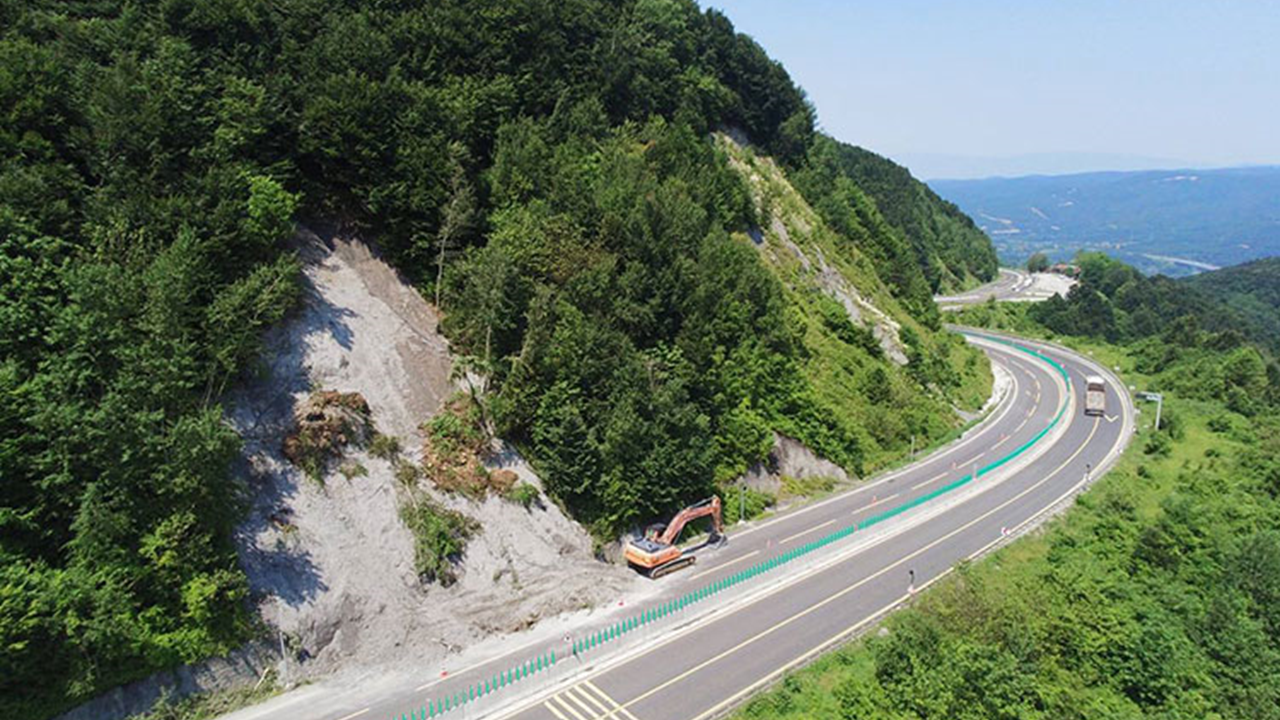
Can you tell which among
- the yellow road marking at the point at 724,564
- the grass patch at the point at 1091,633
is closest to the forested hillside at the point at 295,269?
the yellow road marking at the point at 724,564

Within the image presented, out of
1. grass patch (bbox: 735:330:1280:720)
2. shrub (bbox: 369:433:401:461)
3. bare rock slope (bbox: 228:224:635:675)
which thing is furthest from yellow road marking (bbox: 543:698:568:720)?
shrub (bbox: 369:433:401:461)

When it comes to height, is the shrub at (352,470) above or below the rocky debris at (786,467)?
above

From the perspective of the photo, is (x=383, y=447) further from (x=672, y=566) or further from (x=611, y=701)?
(x=672, y=566)

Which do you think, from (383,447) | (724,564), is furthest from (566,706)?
(383,447)

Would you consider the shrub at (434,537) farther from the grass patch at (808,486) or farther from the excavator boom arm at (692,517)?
the grass patch at (808,486)

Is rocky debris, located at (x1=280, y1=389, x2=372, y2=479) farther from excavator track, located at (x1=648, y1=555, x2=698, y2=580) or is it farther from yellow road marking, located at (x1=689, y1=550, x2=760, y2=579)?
yellow road marking, located at (x1=689, y1=550, x2=760, y2=579)

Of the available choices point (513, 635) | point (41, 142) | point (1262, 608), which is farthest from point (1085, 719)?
point (41, 142)
